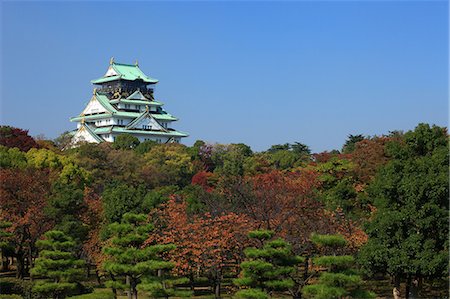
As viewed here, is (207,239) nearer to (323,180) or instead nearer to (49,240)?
(49,240)

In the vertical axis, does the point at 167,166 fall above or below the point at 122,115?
below

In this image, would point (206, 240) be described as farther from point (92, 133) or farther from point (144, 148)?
point (92, 133)

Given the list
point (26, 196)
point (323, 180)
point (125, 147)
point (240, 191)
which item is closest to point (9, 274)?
point (26, 196)

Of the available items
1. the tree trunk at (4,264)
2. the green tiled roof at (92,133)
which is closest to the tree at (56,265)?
the tree trunk at (4,264)

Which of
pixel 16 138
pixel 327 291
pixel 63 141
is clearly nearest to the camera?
pixel 327 291

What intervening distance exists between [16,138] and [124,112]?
22.2 metres

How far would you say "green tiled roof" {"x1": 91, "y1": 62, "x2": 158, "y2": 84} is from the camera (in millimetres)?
67062

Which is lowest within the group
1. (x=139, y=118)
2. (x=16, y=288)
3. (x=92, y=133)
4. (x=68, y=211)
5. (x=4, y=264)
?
(x=16, y=288)

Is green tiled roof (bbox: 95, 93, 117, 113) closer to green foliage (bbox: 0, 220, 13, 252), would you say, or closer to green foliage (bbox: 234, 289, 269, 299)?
green foliage (bbox: 0, 220, 13, 252)

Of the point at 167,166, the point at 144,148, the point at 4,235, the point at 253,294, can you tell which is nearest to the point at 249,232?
the point at 253,294

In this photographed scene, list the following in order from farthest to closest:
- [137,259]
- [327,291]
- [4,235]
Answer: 1. [4,235]
2. [137,259]
3. [327,291]

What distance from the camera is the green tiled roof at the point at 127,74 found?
2640 inches

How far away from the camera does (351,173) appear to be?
27.1m

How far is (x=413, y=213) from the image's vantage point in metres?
17.5
